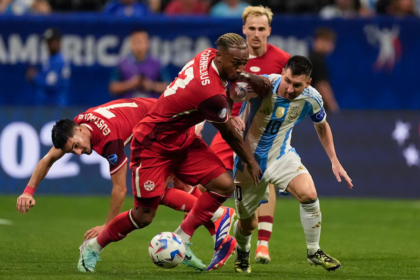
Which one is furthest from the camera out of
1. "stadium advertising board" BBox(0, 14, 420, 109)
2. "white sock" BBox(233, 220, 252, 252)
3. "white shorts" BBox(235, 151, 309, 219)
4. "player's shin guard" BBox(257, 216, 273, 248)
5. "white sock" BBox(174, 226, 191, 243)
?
"stadium advertising board" BBox(0, 14, 420, 109)

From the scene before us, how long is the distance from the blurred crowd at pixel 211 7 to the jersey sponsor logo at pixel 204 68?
9.26 m

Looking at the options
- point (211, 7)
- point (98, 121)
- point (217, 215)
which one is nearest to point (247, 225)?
point (217, 215)

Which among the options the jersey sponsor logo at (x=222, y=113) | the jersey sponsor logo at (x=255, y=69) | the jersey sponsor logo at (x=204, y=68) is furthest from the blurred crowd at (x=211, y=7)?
the jersey sponsor logo at (x=222, y=113)

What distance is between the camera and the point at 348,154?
14.0 metres

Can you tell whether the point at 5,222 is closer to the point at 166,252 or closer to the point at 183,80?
the point at 166,252

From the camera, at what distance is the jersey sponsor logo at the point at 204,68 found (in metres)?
6.83

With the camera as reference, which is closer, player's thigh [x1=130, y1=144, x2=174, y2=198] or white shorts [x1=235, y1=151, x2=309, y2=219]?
player's thigh [x1=130, y1=144, x2=174, y2=198]

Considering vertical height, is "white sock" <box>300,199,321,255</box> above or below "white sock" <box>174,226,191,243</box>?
above

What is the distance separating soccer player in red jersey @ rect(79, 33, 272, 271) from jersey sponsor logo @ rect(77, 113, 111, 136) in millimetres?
423

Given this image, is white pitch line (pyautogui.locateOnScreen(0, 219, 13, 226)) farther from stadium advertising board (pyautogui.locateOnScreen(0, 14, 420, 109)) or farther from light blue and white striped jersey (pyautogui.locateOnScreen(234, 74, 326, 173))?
stadium advertising board (pyautogui.locateOnScreen(0, 14, 420, 109))

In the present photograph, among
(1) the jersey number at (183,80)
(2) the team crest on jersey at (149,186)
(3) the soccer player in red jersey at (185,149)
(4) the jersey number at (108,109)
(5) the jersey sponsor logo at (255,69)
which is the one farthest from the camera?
(5) the jersey sponsor logo at (255,69)

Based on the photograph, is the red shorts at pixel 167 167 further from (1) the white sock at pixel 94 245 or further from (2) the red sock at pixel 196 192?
(2) the red sock at pixel 196 192

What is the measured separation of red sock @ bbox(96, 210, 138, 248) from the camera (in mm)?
7387

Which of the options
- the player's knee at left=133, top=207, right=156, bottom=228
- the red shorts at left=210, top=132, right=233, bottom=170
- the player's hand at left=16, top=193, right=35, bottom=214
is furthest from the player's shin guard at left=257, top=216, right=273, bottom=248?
the player's hand at left=16, top=193, right=35, bottom=214
